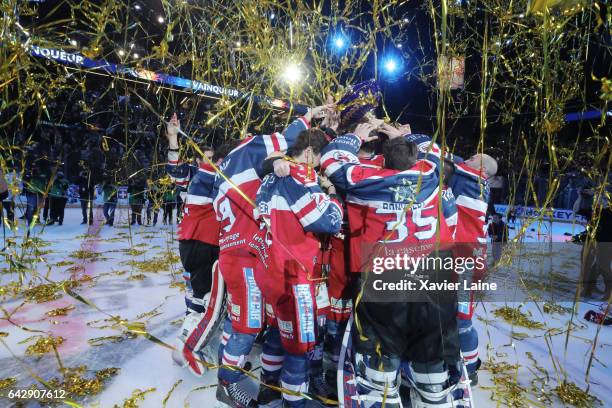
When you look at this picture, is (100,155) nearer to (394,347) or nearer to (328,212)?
(328,212)

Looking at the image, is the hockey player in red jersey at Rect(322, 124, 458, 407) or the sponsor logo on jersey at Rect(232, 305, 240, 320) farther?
the sponsor logo on jersey at Rect(232, 305, 240, 320)

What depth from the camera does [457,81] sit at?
8.92 ft

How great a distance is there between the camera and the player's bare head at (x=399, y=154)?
1.92 m

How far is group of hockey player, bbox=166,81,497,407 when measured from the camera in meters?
1.77

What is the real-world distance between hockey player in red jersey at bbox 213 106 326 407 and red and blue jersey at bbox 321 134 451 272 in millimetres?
588

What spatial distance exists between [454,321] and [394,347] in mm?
378

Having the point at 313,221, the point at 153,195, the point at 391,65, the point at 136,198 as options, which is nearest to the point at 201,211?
the point at 313,221

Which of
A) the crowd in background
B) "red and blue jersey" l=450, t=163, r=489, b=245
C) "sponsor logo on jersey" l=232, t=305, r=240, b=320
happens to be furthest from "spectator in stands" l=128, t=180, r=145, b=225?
"red and blue jersey" l=450, t=163, r=489, b=245

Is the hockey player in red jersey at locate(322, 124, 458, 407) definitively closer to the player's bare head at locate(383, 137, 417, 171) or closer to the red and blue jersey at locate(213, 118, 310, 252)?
the player's bare head at locate(383, 137, 417, 171)

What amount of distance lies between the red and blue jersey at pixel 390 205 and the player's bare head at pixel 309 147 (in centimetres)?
22

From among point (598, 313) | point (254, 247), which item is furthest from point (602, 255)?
point (254, 247)

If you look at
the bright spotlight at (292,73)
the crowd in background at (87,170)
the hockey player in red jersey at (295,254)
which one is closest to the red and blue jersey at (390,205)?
the hockey player in red jersey at (295,254)

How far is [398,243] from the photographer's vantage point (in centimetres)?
188

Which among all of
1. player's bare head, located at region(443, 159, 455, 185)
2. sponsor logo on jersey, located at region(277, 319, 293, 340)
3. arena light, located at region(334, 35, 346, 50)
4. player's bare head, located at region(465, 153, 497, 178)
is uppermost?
arena light, located at region(334, 35, 346, 50)
